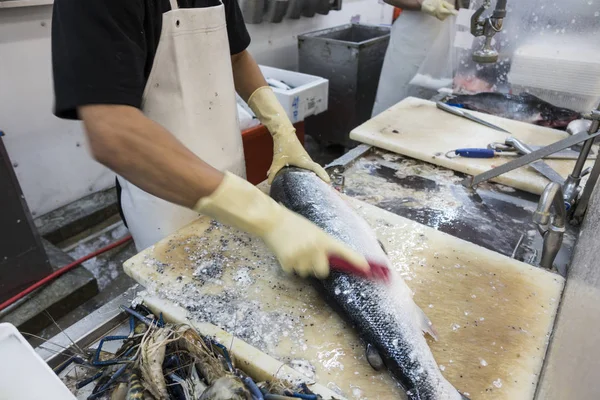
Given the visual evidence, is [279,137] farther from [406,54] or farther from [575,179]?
[406,54]

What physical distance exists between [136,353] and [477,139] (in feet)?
6.73

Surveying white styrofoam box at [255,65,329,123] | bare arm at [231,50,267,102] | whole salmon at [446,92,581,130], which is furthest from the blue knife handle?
white styrofoam box at [255,65,329,123]

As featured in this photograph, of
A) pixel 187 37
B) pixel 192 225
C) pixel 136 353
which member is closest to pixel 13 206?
pixel 192 225

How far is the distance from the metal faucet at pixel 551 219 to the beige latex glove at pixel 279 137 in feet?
2.79

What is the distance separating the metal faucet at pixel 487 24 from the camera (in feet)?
7.47

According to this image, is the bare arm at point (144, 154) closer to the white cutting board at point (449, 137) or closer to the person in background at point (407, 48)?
the white cutting board at point (449, 137)

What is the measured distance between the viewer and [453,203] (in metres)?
1.95

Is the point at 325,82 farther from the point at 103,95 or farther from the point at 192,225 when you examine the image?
the point at 103,95

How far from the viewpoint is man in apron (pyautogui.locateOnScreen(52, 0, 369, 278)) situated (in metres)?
1.16

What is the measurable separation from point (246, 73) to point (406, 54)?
7.91 ft

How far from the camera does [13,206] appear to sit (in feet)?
8.27

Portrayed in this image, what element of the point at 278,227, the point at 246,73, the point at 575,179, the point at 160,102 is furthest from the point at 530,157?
the point at 160,102

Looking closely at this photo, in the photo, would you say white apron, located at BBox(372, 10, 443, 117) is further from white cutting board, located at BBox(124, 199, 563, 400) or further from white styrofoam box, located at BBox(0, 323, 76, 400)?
white styrofoam box, located at BBox(0, 323, 76, 400)

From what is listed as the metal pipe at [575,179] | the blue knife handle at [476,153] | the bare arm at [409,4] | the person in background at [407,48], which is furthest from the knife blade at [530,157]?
the bare arm at [409,4]
